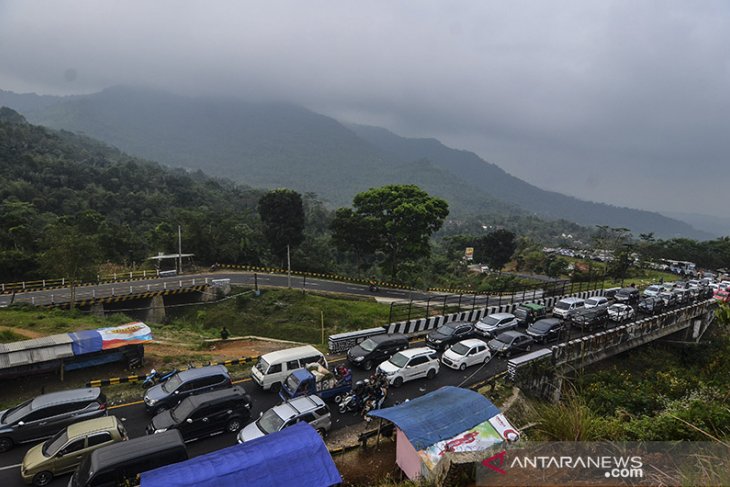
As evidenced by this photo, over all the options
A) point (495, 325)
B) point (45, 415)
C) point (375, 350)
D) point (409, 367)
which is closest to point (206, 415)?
point (45, 415)

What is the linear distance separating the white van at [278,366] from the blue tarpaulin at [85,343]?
7.66m

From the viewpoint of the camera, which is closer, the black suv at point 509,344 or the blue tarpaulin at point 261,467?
the blue tarpaulin at point 261,467

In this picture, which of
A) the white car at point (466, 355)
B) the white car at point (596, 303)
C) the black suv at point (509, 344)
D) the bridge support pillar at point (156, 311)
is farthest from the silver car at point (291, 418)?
the bridge support pillar at point (156, 311)

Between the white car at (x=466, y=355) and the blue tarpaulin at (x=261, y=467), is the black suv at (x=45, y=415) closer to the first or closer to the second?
the blue tarpaulin at (x=261, y=467)

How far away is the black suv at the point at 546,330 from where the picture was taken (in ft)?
86.3

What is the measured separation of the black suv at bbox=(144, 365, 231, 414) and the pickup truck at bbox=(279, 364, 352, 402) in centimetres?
280

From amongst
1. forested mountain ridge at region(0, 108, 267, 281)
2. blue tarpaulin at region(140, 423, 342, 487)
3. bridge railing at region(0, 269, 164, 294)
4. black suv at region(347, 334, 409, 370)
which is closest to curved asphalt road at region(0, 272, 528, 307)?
bridge railing at region(0, 269, 164, 294)

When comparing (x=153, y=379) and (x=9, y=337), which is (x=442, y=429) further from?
(x=9, y=337)

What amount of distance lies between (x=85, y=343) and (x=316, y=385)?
38.2ft

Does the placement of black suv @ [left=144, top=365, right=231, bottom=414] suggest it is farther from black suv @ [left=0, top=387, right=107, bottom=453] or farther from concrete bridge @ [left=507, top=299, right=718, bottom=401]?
concrete bridge @ [left=507, top=299, right=718, bottom=401]

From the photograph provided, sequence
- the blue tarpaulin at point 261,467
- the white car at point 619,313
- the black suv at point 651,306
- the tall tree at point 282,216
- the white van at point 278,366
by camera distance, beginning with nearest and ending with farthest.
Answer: the blue tarpaulin at point 261,467
the white van at point 278,366
the white car at point 619,313
the black suv at point 651,306
the tall tree at point 282,216

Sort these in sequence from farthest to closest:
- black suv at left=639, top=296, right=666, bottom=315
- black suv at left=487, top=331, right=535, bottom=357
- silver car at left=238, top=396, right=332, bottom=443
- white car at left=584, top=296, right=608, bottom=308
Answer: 1. black suv at left=639, top=296, right=666, bottom=315
2. white car at left=584, top=296, right=608, bottom=308
3. black suv at left=487, top=331, right=535, bottom=357
4. silver car at left=238, top=396, right=332, bottom=443

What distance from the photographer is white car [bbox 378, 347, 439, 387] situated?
19.8 meters

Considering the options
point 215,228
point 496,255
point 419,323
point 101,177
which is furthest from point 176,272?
point 101,177
